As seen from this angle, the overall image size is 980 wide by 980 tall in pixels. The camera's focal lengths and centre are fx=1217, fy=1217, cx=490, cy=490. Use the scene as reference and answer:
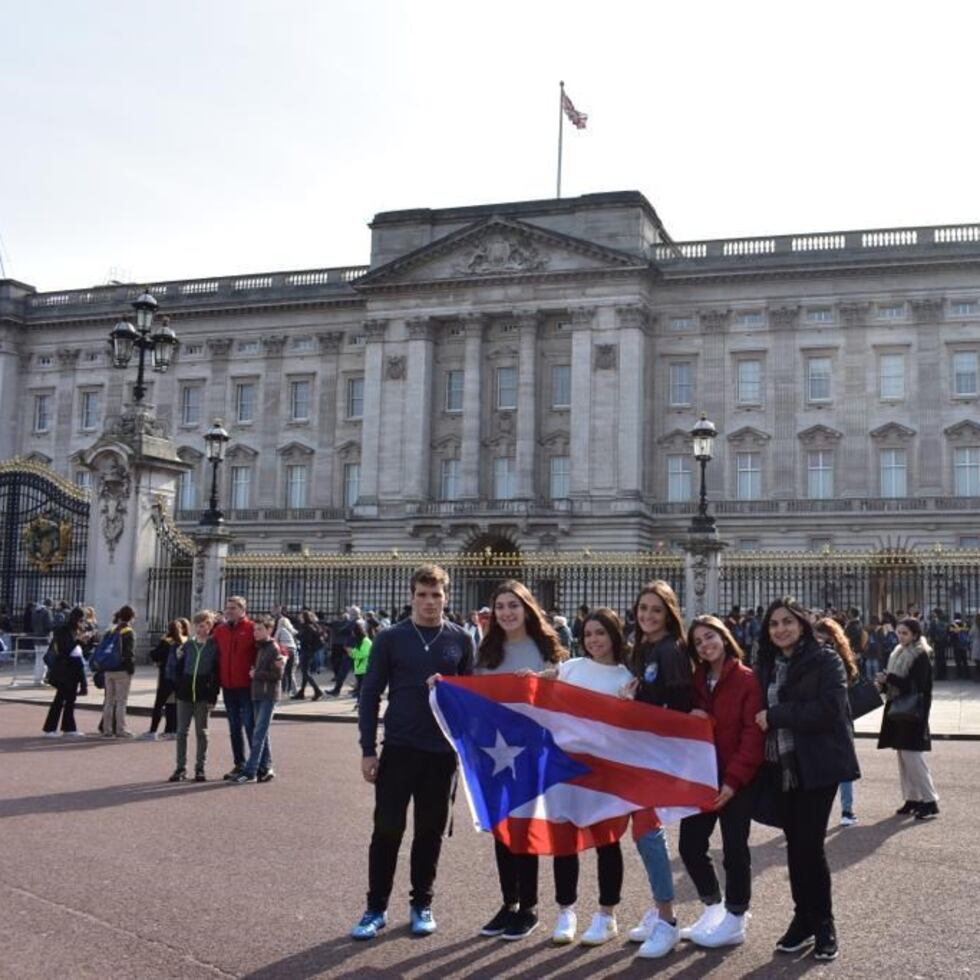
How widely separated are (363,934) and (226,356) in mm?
56996

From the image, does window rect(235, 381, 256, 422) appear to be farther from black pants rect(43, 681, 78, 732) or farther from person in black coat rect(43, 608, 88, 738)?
black pants rect(43, 681, 78, 732)

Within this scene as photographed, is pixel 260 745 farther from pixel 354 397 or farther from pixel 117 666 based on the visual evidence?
pixel 354 397

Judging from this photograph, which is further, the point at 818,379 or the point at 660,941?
the point at 818,379

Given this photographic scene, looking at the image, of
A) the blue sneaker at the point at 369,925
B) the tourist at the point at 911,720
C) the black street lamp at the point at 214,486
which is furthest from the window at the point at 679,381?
the blue sneaker at the point at 369,925

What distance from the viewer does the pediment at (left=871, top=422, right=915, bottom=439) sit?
50688 millimetres

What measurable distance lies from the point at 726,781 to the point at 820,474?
46968mm

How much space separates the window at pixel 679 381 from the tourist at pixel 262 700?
42696 millimetres

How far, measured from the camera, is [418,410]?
181 ft

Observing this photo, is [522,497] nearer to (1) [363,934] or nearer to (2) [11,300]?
(2) [11,300]

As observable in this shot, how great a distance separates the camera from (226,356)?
6134 cm

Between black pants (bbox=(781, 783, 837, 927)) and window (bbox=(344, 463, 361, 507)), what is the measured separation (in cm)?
5206

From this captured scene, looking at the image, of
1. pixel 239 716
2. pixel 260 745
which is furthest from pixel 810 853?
pixel 239 716

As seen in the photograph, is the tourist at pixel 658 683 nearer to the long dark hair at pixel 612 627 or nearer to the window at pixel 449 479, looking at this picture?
the long dark hair at pixel 612 627

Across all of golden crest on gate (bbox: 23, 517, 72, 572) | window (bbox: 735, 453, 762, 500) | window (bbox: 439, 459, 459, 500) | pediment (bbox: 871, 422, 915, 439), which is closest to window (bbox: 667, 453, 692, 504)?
window (bbox: 735, 453, 762, 500)
